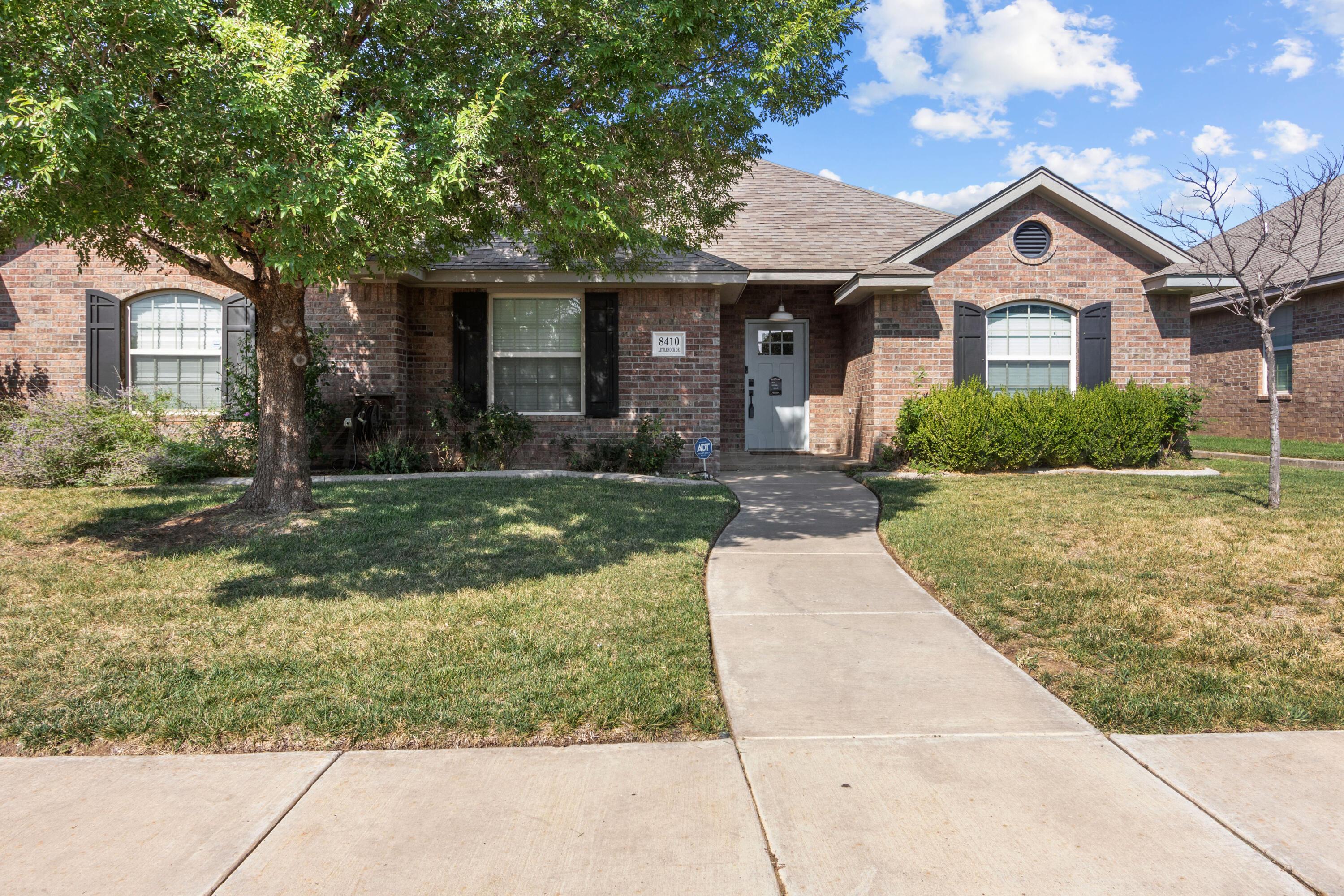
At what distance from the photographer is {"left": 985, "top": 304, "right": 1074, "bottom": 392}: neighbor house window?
12.4 metres

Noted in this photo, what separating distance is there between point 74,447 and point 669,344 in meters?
7.42

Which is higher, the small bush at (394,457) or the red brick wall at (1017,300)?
the red brick wall at (1017,300)

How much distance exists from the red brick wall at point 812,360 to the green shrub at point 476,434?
13.5ft

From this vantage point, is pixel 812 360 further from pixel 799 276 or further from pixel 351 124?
pixel 351 124

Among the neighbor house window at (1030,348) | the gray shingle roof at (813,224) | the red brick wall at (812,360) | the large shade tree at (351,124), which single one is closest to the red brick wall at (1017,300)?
the neighbor house window at (1030,348)

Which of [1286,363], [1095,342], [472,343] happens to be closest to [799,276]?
[1095,342]

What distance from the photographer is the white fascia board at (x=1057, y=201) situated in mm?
11773

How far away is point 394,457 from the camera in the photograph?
1059 centimetres

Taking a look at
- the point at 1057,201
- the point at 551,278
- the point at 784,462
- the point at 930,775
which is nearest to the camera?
the point at 930,775

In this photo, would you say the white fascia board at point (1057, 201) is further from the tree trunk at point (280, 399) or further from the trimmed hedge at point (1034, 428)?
the tree trunk at point (280, 399)

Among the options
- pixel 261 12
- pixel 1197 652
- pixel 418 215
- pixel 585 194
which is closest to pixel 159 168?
pixel 261 12

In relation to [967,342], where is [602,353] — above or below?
below

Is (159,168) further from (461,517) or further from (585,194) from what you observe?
(461,517)

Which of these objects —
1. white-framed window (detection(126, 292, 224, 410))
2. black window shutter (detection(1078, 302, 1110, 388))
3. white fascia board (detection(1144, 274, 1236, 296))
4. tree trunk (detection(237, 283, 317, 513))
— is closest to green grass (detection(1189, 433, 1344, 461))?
white fascia board (detection(1144, 274, 1236, 296))
